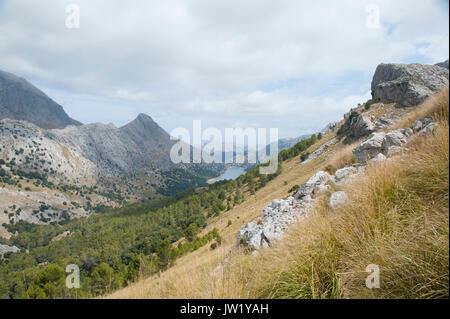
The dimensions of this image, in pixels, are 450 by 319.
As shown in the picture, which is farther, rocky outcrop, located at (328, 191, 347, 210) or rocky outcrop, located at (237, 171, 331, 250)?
rocky outcrop, located at (237, 171, 331, 250)

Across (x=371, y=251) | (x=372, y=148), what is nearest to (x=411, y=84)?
(x=372, y=148)

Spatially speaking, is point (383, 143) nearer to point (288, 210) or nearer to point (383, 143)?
point (383, 143)

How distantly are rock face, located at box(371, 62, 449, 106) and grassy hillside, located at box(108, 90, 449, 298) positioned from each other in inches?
2478

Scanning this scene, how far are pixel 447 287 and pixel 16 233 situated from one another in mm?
200470

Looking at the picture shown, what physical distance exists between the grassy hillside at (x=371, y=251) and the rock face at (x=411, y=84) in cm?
6293

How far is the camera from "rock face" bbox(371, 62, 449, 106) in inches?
2002

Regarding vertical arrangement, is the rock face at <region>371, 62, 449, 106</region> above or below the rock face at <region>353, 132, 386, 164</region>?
above

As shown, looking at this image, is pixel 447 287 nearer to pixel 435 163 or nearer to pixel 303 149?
pixel 435 163

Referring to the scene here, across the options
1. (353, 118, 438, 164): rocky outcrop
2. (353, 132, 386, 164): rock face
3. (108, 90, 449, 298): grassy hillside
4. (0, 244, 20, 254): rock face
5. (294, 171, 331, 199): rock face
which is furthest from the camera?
(0, 244, 20, 254): rock face

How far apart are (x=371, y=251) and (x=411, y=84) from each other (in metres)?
73.5

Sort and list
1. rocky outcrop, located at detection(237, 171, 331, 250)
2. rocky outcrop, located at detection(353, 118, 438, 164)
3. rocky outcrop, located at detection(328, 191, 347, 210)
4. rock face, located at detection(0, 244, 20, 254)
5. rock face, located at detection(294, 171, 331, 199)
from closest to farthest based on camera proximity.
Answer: rocky outcrop, located at detection(328, 191, 347, 210)
rocky outcrop, located at detection(353, 118, 438, 164)
rocky outcrop, located at detection(237, 171, 331, 250)
rock face, located at detection(294, 171, 331, 199)
rock face, located at detection(0, 244, 20, 254)

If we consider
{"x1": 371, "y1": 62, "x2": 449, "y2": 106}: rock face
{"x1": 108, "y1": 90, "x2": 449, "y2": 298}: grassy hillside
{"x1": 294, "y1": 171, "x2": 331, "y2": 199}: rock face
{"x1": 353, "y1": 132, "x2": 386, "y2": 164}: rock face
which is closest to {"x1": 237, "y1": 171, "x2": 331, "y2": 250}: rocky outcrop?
{"x1": 294, "y1": 171, "x2": 331, "y2": 199}: rock face

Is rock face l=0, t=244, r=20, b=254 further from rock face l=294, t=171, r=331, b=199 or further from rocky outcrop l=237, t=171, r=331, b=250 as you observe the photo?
rock face l=294, t=171, r=331, b=199

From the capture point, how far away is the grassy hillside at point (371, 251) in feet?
7.22
